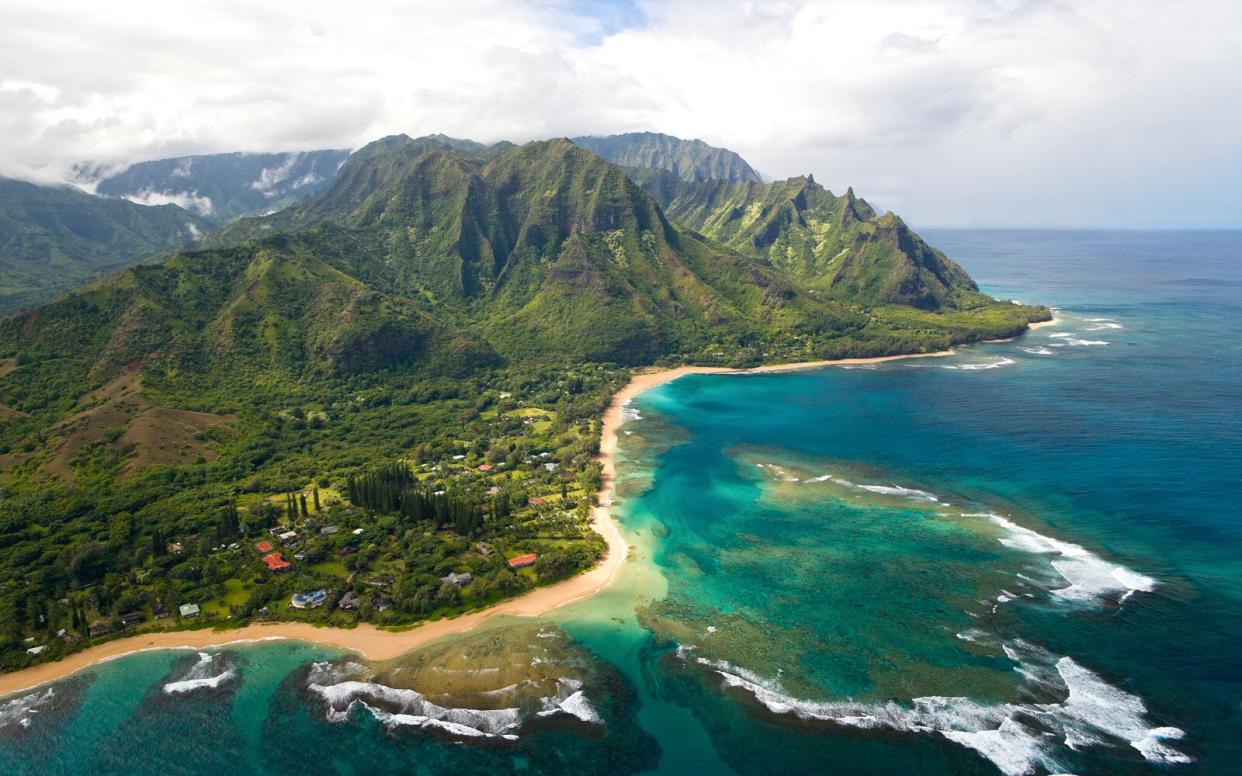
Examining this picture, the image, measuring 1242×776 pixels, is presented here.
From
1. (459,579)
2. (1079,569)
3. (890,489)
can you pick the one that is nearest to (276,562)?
(459,579)

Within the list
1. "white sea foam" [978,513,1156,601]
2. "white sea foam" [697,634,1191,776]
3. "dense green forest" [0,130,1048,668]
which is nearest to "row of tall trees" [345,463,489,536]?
"dense green forest" [0,130,1048,668]

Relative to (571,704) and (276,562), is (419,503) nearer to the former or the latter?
(276,562)

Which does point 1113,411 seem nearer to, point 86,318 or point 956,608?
point 956,608

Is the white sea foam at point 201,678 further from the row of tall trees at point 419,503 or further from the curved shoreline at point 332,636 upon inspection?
the row of tall trees at point 419,503

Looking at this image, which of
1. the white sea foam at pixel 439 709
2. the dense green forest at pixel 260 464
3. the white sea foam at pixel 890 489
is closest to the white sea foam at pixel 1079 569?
the white sea foam at pixel 890 489

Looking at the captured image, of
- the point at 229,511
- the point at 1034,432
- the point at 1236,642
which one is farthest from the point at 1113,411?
the point at 229,511

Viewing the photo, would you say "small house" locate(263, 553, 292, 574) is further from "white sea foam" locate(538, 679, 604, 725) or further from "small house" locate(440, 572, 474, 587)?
"white sea foam" locate(538, 679, 604, 725)
